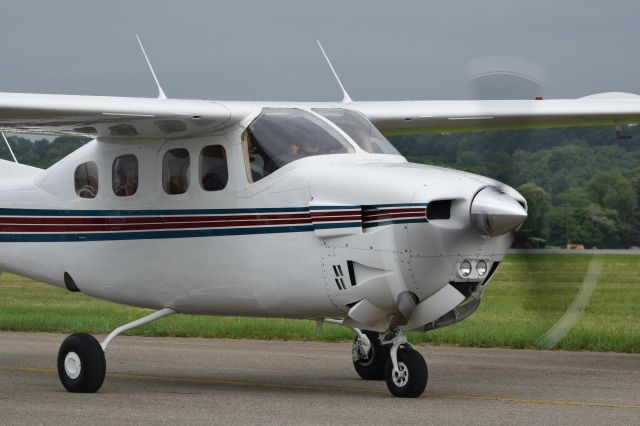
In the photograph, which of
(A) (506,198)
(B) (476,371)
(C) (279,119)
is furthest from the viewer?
(B) (476,371)

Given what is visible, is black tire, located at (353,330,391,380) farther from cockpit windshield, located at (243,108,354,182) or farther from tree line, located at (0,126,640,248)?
cockpit windshield, located at (243,108,354,182)

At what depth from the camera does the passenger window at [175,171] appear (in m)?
12.8

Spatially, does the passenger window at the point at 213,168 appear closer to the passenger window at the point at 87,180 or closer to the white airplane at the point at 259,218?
the white airplane at the point at 259,218

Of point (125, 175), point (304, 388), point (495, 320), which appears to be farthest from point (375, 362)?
point (495, 320)

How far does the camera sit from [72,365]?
42.2 feet

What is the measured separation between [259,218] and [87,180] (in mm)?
2677

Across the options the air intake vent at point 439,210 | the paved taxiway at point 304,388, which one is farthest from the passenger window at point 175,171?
the air intake vent at point 439,210

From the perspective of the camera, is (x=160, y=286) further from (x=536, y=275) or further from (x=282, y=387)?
(x=536, y=275)

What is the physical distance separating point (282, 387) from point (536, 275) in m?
3.16

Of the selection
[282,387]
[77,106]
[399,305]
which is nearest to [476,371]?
[282,387]

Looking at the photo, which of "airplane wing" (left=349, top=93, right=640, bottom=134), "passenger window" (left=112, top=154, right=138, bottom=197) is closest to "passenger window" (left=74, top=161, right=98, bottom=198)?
"passenger window" (left=112, top=154, right=138, bottom=197)

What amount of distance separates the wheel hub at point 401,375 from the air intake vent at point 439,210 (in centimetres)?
177

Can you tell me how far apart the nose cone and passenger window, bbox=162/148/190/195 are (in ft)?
11.9

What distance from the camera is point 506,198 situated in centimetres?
1043
